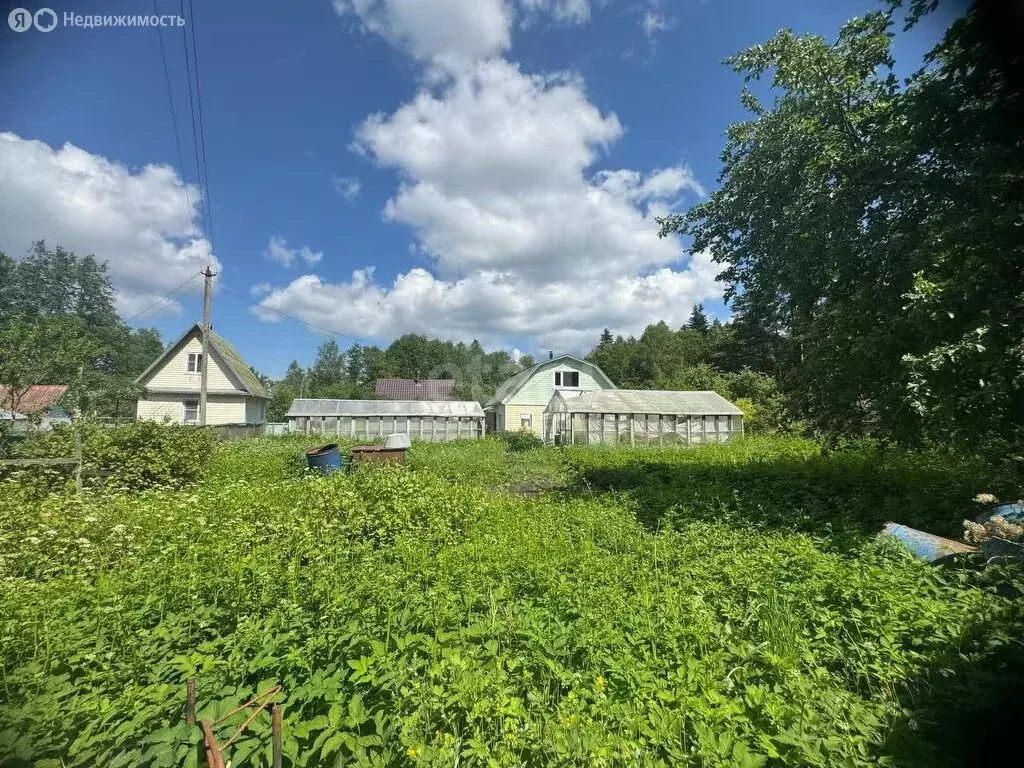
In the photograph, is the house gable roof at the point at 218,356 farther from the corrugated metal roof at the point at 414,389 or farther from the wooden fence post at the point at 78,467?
the corrugated metal roof at the point at 414,389

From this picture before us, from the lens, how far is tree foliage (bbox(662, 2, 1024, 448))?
15.5ft

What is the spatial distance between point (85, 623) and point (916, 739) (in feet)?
17.0

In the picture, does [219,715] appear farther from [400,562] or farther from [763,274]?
[763,274]

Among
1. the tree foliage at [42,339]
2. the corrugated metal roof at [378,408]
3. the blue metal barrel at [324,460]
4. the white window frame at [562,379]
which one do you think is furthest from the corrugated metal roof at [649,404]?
the tree foliage at [42,339]

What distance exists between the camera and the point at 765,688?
2.70 meters

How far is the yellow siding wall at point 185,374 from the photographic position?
2495 centimetres

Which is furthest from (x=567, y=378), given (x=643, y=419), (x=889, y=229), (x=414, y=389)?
(x=414, y=389)

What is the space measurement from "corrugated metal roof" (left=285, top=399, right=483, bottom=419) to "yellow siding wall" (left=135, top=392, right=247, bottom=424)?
263cm

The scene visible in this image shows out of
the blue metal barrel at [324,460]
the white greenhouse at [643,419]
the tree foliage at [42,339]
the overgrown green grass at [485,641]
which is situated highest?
the tree foliage at [42,339]

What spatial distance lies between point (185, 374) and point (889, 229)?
3050 cm

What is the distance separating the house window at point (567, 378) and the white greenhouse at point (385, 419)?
19.8 ft

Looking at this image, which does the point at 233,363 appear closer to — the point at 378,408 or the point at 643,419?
the point at 378,408

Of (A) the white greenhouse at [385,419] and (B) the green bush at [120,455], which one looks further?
(A) the white greenhouse at [385,419]

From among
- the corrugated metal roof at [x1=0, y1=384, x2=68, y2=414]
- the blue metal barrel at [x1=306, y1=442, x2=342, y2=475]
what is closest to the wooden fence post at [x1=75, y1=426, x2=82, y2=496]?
the corrugated metal roof at [x1=0, y1=384, x2=68, y2=414]
